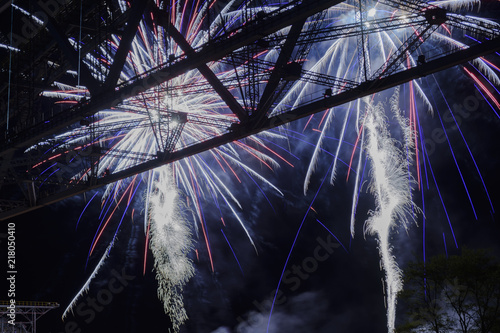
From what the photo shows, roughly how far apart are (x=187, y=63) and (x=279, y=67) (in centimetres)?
286

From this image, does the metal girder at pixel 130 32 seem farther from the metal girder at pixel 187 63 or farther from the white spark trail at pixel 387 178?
the white spark trail at pixel 387 178

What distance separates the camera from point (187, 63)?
658 inches

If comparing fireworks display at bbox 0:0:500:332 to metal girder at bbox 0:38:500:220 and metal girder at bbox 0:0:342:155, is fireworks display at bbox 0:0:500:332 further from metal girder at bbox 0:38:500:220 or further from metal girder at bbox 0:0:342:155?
metal girder at bbox 0:38:500:220

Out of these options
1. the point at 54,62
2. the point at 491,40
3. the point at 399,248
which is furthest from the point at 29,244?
the point at 491,40

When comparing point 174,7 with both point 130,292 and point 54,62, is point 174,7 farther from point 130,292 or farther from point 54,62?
point 130,292

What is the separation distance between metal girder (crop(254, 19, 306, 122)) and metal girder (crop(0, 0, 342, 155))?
27.9 inches

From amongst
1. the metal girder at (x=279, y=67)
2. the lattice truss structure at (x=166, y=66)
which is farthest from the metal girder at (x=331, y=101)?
the metal girder at (x=279, y=67)

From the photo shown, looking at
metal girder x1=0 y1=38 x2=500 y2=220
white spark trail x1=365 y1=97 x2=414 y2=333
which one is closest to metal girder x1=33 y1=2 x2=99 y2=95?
metal girder x1=0 y1=38 x2=500 y2=220

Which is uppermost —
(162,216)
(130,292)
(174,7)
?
(174,7)

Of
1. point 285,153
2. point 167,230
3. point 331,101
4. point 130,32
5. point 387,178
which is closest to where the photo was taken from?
point 130,32

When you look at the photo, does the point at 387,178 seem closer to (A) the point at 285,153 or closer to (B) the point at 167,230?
(A) the point at 285,153

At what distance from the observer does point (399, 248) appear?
39.3 metres

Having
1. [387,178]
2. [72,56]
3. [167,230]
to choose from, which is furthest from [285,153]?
[72,56]

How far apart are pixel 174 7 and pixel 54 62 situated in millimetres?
6501
